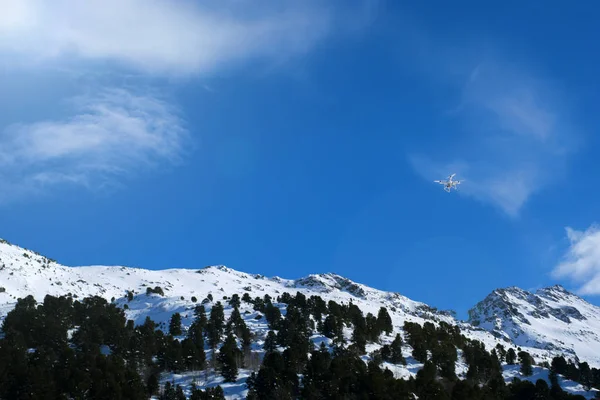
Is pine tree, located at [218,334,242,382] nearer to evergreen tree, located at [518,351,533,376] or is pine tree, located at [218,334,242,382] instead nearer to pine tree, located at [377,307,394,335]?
pine tree, located at [377,307,394,335]

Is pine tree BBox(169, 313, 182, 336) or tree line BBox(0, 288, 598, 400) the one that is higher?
pine tree BBox(169, 313, 182, 336)

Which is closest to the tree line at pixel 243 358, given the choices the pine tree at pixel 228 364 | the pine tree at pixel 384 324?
the pine tree at pixel 228 364

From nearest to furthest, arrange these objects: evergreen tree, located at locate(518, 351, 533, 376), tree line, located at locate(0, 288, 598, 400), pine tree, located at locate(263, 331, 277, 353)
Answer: tree line, located at locate(0, 288, 598, 400) < pine tree, located at locate(263, 331, 277, 353) < evergreen tree, located at locate(518, 351, 533, 376)

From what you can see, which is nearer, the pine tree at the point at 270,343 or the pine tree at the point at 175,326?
the pine tree at the point at 270,343

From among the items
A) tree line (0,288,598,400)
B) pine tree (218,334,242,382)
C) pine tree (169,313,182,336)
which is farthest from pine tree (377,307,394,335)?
pine tree (169,313,182,336)

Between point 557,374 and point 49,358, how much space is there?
12022 cm

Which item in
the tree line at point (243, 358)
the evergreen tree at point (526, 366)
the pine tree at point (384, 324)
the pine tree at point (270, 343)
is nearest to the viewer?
the tree line at point (243, 358)

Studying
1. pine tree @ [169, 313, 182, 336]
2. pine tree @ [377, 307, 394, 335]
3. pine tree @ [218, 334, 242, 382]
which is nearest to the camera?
pine tree @ [218, 334, 242, 382]

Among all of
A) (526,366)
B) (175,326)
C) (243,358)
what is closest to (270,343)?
(243,358)

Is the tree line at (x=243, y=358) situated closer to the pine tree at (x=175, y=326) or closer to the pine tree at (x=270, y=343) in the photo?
the pine tree at (x=270, y=343)

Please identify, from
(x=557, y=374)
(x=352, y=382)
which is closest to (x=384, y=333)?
(x=557, y=374)

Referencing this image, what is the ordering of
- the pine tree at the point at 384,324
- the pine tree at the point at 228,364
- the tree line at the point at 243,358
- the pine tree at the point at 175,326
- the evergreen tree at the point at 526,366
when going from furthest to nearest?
→ the pine tree at the point at 384,324
the evergreen tree at the point at 526,366
the pine tree at the point at 175,326
the pine tree at the point at 228,364
the tree line at the point at 243,358

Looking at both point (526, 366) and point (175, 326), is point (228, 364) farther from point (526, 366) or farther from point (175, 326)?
point (526, 366)

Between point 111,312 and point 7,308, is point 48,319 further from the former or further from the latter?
point 7,308
